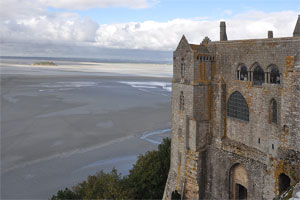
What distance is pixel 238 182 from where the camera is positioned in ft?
66.2

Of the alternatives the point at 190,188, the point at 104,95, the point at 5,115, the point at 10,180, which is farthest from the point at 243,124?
the point at 104,95

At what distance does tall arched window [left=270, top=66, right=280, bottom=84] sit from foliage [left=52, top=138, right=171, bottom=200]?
1162cm

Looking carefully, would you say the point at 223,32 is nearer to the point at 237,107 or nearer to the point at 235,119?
the point at 237,107

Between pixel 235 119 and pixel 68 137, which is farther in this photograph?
pixel 68 137

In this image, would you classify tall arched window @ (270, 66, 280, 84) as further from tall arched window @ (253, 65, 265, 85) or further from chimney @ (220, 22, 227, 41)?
chimney @ (220, 22, 227, 41)

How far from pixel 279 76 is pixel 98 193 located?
1421 cm

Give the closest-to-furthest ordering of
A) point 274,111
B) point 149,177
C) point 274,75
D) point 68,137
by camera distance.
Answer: point 274,75 → point 274,111 → point 149,177 → point 68,137

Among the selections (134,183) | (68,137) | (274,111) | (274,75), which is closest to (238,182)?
(274,111)

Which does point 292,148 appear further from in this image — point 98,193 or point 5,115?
point 5,115

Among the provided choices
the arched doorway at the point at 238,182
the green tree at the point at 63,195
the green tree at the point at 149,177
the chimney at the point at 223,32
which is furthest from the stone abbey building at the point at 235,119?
the green tree at the point at 63,195

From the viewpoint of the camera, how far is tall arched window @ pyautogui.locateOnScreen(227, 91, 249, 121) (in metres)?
19.5

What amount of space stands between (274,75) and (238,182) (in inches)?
293

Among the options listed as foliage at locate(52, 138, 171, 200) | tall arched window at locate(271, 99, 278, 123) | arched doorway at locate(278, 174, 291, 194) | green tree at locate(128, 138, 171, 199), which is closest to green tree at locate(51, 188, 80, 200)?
foliage at locate(52, 138, 171, 200)

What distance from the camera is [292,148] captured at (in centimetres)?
1591
